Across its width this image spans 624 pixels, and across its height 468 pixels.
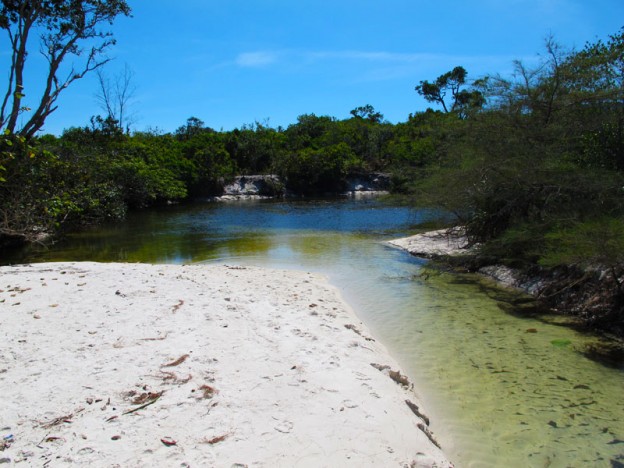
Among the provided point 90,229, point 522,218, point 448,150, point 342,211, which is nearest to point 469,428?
point 522,218

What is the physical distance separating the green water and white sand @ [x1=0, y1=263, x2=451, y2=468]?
68 cm

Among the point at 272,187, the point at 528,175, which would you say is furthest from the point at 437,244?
the point at 272,187

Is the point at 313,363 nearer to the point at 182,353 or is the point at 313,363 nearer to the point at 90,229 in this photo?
the point at 182,353

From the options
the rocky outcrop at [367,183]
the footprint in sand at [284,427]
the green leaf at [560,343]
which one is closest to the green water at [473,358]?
the green leaf at [560,343]

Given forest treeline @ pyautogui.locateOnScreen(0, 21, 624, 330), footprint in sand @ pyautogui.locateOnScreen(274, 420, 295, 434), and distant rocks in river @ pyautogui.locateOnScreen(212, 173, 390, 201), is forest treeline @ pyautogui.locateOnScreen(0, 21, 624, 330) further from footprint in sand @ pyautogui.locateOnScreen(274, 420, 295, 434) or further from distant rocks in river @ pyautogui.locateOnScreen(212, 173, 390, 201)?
distant rocks in river @ pyautogui.locateOnScreen(212, 173, 390, 201)

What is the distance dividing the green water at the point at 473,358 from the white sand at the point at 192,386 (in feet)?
2.22

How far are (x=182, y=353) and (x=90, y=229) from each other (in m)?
22.8

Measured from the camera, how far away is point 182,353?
18.1ft

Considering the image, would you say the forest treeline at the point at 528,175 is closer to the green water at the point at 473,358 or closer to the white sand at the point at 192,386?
the green water at the point at 473,358

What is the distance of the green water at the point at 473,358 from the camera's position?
4758mm

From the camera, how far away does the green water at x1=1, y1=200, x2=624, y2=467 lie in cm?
476

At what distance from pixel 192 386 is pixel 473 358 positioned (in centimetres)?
451

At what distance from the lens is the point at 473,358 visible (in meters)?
7.00

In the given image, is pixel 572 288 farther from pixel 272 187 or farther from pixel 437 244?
pixel 272 187
